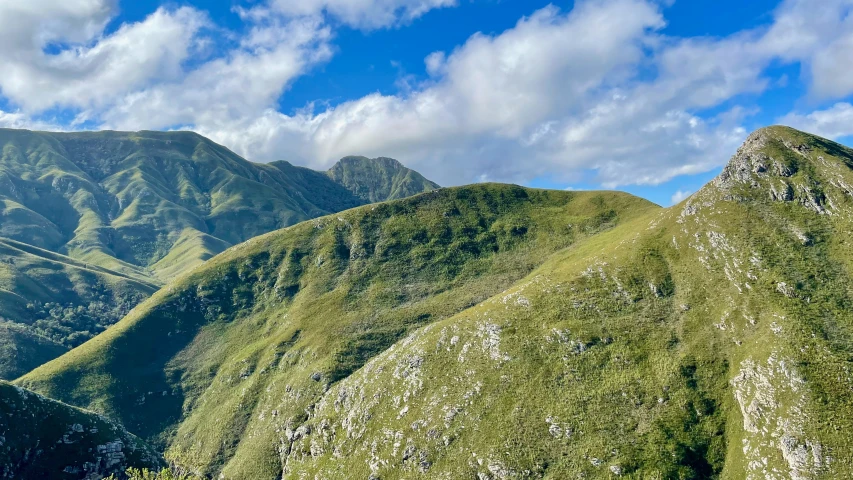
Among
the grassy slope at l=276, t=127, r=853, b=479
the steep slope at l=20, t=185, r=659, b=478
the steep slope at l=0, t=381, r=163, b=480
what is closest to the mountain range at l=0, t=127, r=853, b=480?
the grassy slope at l=276, t=127, r=853, b=479

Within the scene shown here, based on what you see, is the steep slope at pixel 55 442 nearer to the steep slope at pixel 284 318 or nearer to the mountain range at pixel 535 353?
the mountain range at pixel 535 353

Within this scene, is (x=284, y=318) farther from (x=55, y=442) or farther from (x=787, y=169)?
(x=787, y=169)

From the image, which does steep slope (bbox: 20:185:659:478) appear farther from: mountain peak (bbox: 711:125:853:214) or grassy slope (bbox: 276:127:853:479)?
mountain peak (bbox: 711:125:853:214)

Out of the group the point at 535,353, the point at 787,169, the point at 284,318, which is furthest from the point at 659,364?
the point at 284,318

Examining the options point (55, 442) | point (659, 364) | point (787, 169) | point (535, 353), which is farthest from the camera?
point (787, 169)

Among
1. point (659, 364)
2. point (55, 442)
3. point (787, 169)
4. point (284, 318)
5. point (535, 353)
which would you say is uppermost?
point (787, 169)
